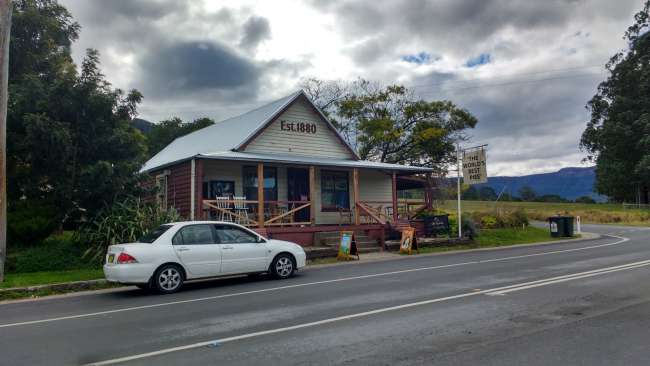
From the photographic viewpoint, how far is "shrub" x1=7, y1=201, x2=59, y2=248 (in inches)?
571

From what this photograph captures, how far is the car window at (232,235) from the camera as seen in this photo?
1181 centimetres

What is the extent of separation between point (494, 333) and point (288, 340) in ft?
8.44

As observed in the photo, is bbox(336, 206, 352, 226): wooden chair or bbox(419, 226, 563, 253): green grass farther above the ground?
bbox(336, 206, 352, 226): wooden chair

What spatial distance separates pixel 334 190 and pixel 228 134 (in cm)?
544

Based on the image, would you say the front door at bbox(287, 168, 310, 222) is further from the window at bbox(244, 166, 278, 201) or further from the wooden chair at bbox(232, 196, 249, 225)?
the wooden chair at bbox(232, 196, 249, 225)

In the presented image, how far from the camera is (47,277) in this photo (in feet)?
41.7

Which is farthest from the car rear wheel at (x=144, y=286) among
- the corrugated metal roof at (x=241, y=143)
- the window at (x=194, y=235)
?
the corrugated metal roof at (x=241, y=143)

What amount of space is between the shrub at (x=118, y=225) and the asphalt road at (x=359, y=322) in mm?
3386

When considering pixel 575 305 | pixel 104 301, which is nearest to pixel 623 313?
pixel 575 305

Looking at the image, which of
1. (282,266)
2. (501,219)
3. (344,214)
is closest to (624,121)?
(501,219)

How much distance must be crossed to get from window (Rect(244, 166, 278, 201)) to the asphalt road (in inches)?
373

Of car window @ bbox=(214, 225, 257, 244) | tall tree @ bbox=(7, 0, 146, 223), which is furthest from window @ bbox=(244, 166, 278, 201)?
car window @ bbox=(214, 225, 257, 244)

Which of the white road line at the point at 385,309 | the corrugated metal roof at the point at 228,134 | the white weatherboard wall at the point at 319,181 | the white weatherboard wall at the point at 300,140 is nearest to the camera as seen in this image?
the white road line at the point at 385,309

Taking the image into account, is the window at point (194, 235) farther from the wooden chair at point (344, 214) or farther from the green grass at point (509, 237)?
the green grass at point (509, 237)
